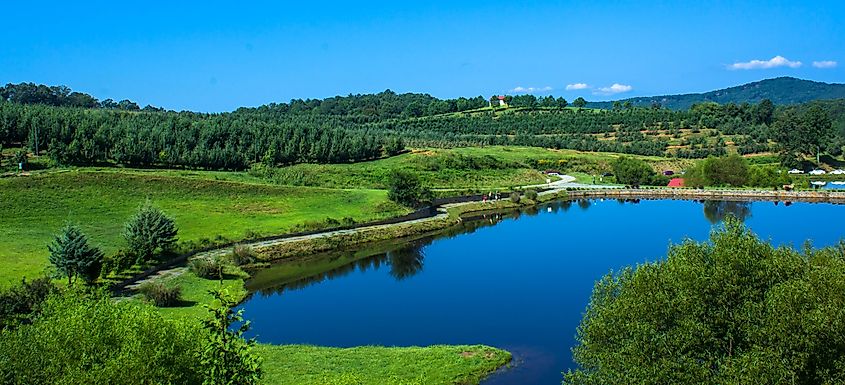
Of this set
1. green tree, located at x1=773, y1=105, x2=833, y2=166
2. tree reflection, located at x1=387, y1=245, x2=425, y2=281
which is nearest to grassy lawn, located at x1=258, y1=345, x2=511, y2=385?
tree reflection, located at x1=387, y1=245, x2=425, y2=281

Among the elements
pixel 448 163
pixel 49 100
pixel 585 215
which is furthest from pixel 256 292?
pixel 49 100

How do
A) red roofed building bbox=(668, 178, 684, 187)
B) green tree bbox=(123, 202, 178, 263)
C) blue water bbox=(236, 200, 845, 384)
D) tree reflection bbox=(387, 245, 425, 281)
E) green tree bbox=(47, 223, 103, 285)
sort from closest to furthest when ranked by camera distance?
blue water bbox=(236, 200, 845, 384) < green tree bbox=(47, 223, 103, 285) < green tree bbox=(123, 202, 178, 263) < tree reflection bbox=(387, 245, 425, 281) < red roofed building bbox=(668, 178, 684, 187)

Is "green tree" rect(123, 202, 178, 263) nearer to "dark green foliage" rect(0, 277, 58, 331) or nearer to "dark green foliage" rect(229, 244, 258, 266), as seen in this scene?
"dark green foliage" rect(229, 244, 258, 266)

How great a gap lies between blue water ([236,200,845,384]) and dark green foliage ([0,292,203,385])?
46.8ft

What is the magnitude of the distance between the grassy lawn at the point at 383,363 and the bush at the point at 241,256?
20.5m

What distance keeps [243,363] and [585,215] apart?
240 feet

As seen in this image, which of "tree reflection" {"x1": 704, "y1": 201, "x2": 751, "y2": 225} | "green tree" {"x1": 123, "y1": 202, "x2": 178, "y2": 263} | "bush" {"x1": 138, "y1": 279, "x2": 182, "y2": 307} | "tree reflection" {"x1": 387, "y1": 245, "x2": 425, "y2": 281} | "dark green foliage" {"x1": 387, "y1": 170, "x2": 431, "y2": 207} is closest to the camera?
"bush" {"x1": 138, "y1": 279, "x2": 182, "y2": 307}

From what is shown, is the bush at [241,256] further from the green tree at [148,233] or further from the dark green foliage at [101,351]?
the dark green foliage at [101,351]

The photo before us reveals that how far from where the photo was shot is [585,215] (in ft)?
279

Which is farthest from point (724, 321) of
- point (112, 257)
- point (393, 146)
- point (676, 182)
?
point (393, 146)

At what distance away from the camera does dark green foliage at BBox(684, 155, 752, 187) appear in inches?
4264

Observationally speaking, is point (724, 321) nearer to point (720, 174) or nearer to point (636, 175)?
point (636, 175)

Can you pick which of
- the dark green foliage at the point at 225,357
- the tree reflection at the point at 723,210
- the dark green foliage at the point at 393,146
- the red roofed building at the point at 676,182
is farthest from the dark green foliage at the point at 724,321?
the dark green foliage at the point at 393,146

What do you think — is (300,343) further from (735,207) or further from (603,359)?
A: (735,207)
